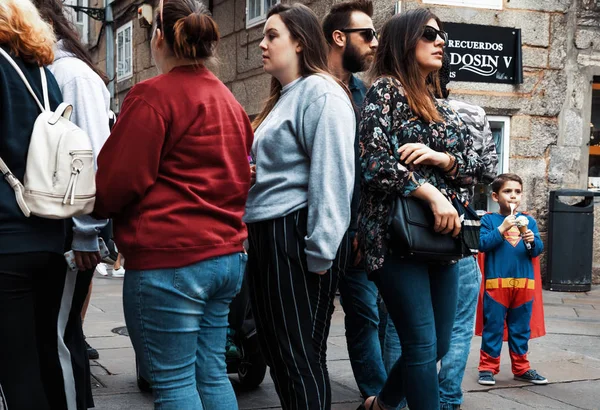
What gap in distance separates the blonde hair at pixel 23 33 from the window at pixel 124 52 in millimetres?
14547

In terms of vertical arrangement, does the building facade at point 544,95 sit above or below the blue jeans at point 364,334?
above

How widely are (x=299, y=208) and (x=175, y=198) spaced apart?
548mm

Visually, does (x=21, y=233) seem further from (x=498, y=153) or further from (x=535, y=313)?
(x=498, y=153)

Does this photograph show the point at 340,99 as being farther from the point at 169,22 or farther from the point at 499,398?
the point at 499,398

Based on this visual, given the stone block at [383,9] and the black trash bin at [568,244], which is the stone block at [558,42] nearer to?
the black trash bin at [568,244]

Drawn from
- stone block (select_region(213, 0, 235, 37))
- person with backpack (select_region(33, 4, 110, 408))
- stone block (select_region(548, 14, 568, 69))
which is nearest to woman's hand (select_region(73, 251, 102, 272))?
person with backpack (select_region(33, 4, 110, 408))

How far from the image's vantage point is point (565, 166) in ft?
32.7

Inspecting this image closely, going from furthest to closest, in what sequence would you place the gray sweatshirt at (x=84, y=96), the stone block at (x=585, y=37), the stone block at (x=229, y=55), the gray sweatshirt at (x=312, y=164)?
the stone block at (x=229, y=55) → the stone block at (x=585, y=37) → the gray sweatshirt at (x=84, y=96) → the gray sweatshirt at (x=312, y=164)

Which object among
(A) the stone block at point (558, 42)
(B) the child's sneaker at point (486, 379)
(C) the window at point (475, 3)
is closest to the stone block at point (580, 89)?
(A) the stone block at point (558, 42)

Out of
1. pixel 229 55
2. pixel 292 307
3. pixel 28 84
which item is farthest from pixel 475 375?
pixel 229 55

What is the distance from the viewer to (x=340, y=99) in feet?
9.96

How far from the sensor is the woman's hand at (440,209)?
3160 mm

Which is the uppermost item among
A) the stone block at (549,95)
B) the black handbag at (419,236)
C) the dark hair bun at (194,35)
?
the stone block at (549,95)

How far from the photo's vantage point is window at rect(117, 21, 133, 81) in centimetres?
1709
